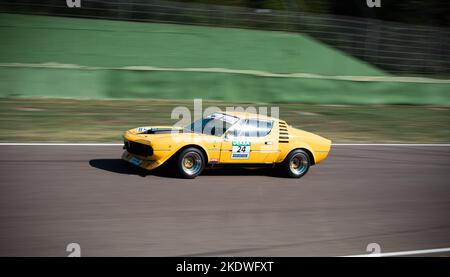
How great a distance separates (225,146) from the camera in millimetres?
8773

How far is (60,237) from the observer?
605 centimetres

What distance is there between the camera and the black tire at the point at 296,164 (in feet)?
30.7

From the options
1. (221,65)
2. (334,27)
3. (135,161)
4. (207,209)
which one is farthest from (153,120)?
(334,27)

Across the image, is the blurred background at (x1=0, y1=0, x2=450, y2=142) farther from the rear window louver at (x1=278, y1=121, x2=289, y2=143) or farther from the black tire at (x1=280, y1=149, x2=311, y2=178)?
the rear window louver at (x1=278, y1=121, x2=289, y2=143)

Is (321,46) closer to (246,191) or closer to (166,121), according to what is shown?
(166,121)

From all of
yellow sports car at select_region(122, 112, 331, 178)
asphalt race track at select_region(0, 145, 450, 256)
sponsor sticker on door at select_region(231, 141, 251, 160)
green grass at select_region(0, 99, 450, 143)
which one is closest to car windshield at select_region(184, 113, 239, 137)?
yellow sports car at select_region(122, 112, 331, 178)

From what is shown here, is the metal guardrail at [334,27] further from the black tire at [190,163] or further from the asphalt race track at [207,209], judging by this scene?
the black tire at [190,163]

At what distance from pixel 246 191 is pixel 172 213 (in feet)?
5.40

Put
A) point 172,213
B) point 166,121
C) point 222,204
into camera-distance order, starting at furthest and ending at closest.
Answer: point 166,121 < point 222,204 < point 172,213

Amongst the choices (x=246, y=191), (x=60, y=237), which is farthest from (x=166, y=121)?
(x=60, y=237)

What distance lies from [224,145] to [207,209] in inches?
63.5

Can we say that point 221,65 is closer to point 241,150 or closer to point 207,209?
point 241,150

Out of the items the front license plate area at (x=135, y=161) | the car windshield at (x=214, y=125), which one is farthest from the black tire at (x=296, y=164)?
the front license plate area at (x=135, y=161)

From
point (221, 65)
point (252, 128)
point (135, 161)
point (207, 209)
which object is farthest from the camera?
point (221, 65)
